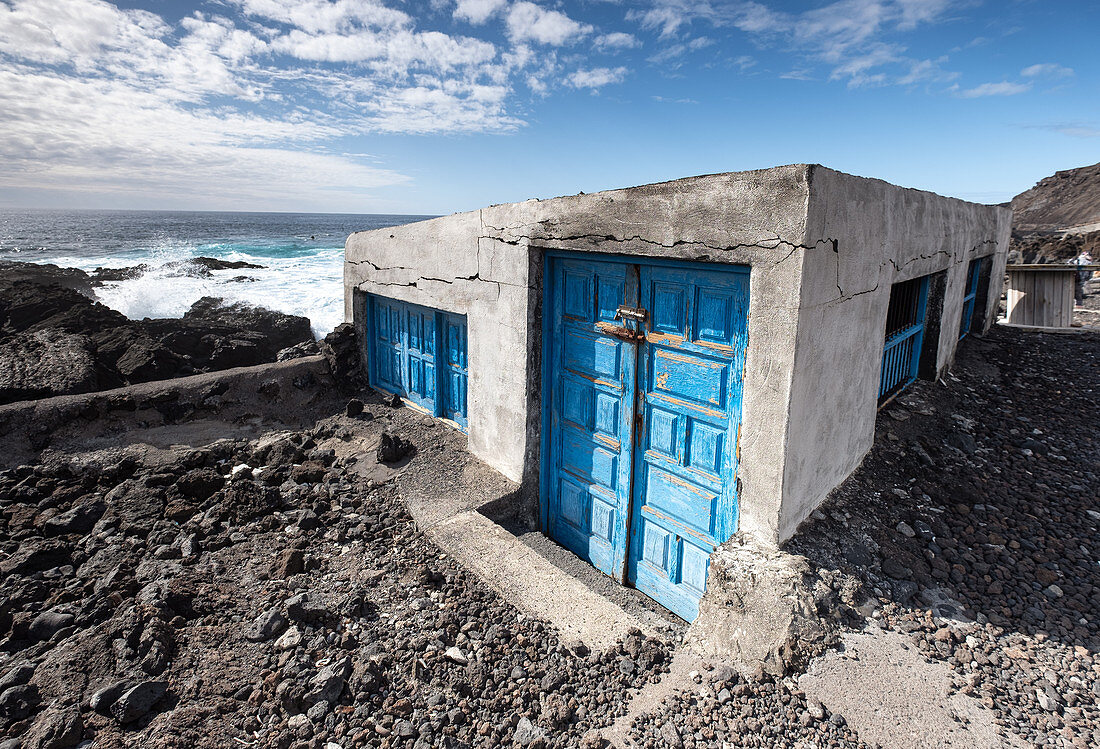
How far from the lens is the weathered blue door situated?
390 centimetres

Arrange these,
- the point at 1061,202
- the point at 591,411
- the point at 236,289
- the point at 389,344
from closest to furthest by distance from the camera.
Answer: the point at 591,411, the point at 389,344, the point at 236,289, the point at 1061,202

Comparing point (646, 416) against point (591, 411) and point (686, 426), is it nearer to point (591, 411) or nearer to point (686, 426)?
point (686, 426)

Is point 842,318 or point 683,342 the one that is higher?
point 842,318

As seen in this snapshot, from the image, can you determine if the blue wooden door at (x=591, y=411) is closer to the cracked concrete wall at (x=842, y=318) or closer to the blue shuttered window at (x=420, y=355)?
the cracked concrete wall at (x=842, y=318)

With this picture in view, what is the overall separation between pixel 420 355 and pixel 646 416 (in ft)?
11.6

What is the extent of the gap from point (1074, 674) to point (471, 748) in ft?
9.74

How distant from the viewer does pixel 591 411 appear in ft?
16.1

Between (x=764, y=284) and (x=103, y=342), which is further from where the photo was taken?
(x=103, y=342)

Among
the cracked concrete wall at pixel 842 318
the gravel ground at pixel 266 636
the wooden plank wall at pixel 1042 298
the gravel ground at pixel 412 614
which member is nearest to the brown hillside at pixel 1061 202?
the wooden plank wall at pixel 1042 298

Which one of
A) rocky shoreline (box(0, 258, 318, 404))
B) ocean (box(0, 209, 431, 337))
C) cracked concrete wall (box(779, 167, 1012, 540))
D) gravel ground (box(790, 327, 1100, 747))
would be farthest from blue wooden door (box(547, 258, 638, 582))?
ocean (box(0, 209, 431, 337))

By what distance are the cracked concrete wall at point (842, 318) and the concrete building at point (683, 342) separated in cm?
2

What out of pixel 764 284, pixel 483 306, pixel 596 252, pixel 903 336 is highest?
pixel 596 252

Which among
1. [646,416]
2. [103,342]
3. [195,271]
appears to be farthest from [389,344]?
[195,271]

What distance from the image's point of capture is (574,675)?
3.21m
